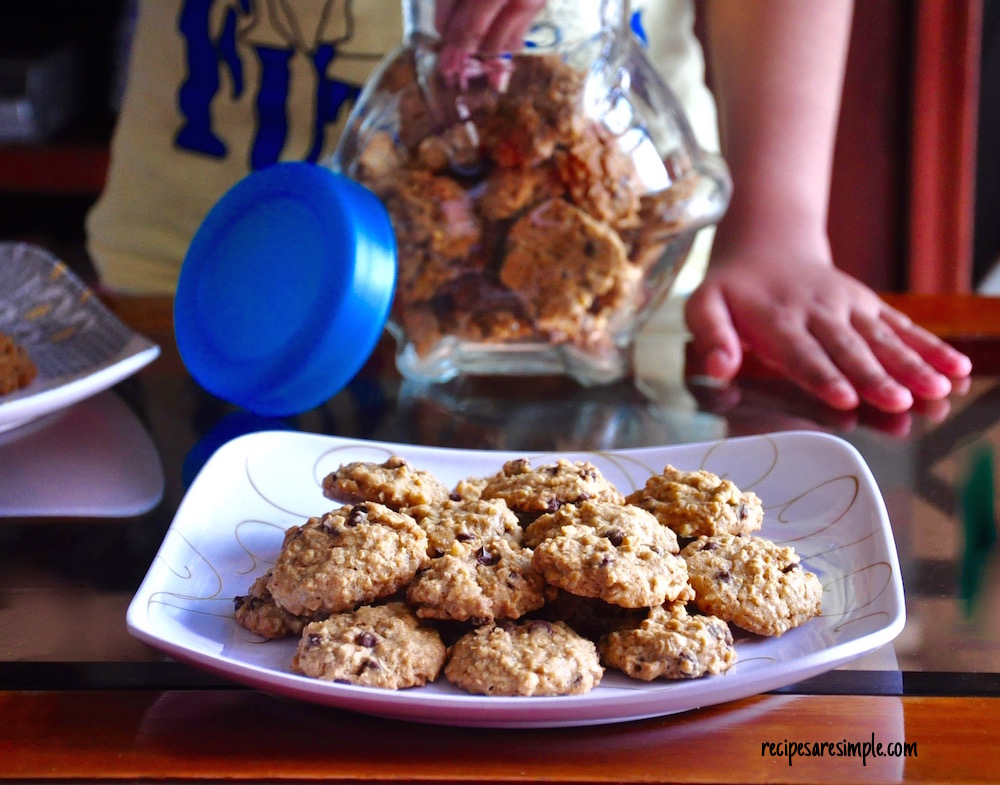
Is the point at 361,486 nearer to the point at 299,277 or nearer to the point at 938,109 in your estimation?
the point at 299,277

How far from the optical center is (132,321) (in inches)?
43.9

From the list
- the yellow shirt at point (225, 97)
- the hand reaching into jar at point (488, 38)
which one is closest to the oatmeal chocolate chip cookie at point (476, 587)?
the hand reaching into jar at point (488, 38)

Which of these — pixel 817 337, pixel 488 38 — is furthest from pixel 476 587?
pixel 817 337

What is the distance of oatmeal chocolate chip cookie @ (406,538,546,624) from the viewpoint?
514 millimetres

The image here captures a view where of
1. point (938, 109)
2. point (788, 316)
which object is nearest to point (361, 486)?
point (788, 316)

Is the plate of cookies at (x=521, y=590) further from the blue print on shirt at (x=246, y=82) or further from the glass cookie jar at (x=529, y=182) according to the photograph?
the blue print on shirt at (x=246, y=82)

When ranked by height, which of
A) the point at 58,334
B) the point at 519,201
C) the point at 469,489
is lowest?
the point at 58,334

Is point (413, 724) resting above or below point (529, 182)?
below

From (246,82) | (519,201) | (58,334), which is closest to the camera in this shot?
(519,201)

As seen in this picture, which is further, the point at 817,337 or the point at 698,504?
the point at 817,337

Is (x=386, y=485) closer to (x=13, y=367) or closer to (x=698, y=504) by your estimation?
(x=698, y=504)

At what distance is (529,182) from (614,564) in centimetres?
40

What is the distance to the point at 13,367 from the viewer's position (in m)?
0.88

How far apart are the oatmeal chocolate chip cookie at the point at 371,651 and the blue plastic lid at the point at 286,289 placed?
344 millimetres
